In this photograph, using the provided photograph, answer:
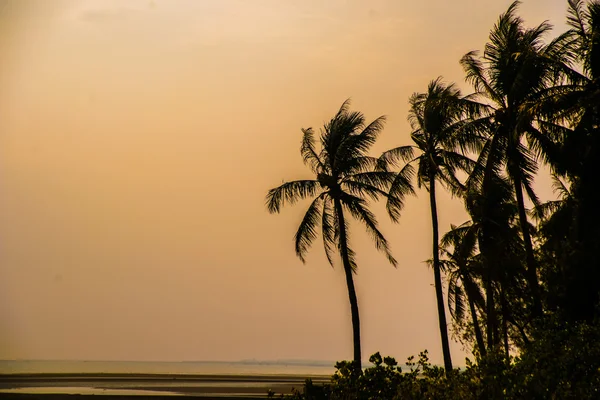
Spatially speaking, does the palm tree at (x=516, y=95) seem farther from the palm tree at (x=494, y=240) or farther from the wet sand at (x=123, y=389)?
the wet sand at (x=123, y=389)

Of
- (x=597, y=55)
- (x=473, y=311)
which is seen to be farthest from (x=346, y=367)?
(x=473, y=311)

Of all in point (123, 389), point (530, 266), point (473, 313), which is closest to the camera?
point (530, 266)

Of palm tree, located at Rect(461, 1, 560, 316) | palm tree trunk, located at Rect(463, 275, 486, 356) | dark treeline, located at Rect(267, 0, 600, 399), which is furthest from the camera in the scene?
palm tree trunk, located at Rect(463, 275, 486, 356)

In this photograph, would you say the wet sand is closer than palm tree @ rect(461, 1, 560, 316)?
No

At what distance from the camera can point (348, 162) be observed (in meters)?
44.3

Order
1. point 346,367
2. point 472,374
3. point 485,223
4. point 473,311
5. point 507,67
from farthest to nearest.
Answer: point 473,311 → point 485,223 → point 507,67 → point 346,367 → point 472,374

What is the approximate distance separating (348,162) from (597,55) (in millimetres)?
16865

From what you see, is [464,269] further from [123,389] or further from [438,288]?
[123,389]

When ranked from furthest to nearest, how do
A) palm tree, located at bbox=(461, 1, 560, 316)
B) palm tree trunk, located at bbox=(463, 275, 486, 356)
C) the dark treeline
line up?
palm tree trunk, located at bbox=(463, 275, 486, 356), palm tree, located at bbox=(461, 1, 560, 316), the dark treeline

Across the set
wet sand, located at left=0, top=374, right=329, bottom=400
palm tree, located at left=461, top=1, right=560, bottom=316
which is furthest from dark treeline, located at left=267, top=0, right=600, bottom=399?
wet sand, located at left=0, top=374, right=329, bottom=400

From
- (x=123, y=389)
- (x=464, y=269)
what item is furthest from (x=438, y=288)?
(x=123, y=389)

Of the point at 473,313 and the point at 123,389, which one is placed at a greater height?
the point at 473,313

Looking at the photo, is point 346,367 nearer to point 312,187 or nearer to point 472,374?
point 472,374

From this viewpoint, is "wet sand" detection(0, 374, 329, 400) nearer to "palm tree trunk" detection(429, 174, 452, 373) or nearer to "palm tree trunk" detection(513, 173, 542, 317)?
"palm tree trunk" detection(429, 174, 452, 373)
